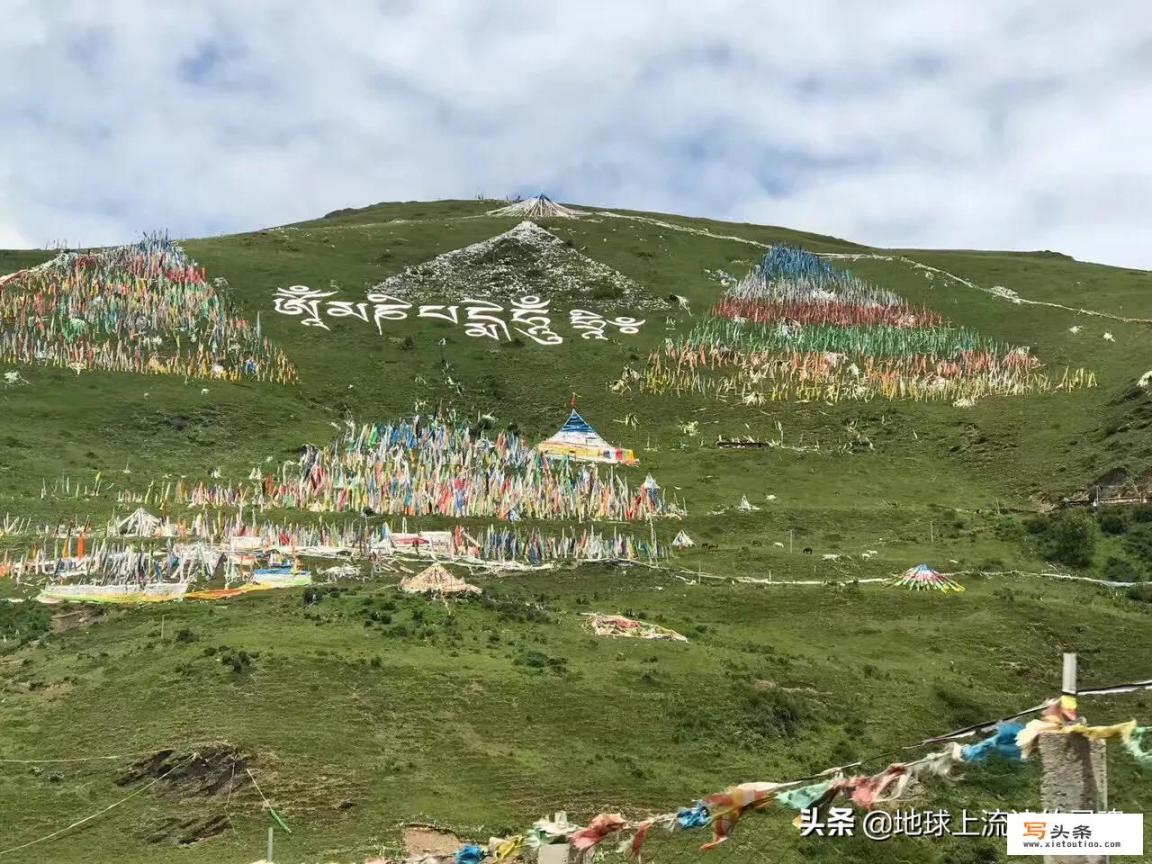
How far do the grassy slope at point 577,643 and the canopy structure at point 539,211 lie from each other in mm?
68526

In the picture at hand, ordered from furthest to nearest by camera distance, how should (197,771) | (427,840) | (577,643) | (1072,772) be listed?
(577,643) → (197,771) → (427,840) → (1072,772)

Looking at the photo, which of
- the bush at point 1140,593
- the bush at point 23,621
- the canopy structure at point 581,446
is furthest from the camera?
the canopy structure at point 581,446

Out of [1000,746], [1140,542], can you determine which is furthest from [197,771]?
[1140,542]

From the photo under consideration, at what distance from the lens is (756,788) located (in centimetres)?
1189

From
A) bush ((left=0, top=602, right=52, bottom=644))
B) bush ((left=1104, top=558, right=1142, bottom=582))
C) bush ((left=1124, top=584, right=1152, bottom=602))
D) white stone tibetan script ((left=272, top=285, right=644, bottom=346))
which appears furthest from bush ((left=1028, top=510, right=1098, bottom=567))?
white stone tibetan script ((left=272, top=285, right=644, bottom=346))

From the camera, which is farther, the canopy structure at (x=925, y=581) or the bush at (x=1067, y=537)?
the bush at (x=1067, y=537)

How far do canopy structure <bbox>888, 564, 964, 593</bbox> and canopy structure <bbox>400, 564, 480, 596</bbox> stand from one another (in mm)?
23504

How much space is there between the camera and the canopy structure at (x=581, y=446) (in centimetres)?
8181

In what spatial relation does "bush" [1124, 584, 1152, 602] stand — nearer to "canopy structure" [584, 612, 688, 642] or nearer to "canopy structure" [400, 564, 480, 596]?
"canopy structure" [584, 612, 688, 642]

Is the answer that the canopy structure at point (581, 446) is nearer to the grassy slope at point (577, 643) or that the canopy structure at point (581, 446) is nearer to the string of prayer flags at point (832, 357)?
the grassy slope at point (577, 643)

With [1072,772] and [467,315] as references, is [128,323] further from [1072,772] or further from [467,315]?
[1072,772]

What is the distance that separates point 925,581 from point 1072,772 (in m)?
44.2

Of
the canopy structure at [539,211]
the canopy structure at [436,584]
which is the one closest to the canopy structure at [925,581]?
the canopy structure at [436,584]

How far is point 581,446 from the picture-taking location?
275 feet
